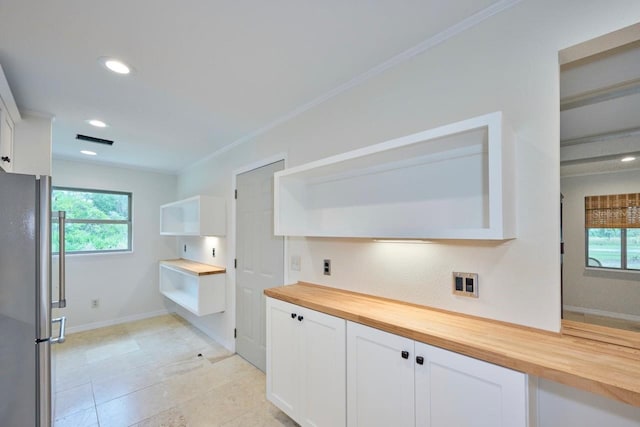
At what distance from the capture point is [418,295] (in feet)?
5.27

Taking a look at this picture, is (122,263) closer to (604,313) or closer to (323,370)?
(323,370)

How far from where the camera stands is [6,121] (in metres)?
2.04

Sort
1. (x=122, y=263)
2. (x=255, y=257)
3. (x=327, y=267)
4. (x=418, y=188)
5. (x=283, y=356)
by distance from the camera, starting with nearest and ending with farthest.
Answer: (x=418, y=188) → (x=283, y=356) → (x=327, y=267) → (x=255, y=257) → (x=122, y=263)

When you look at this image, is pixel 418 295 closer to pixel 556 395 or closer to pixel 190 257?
pixel 556 395

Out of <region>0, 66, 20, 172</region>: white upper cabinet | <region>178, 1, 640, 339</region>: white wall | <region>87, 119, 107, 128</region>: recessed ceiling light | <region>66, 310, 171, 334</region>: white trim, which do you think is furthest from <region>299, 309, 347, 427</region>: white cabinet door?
<region>66, 310, 171, 334</region>: white trim

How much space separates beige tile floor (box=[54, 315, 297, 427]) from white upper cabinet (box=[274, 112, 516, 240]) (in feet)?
5.07

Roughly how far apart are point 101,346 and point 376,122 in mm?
4263

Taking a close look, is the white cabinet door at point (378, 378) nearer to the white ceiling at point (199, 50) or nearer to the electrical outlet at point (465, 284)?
the electrical outlet at point (465, 284)

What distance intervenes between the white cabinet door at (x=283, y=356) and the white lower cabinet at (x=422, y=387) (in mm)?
473

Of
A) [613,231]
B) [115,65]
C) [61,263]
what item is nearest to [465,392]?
[61,263]

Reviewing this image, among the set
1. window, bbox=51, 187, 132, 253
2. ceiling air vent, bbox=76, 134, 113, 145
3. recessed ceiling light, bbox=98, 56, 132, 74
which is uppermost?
recessed ceiling light, bbox=98, 56, 132, 74

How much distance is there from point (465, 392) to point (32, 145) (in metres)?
3.59

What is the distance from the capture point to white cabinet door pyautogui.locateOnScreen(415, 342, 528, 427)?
998 mm

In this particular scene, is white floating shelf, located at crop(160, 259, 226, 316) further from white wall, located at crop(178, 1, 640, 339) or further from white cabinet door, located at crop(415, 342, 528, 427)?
white cabinet door, located at crop(415, 342, 528, 427)
